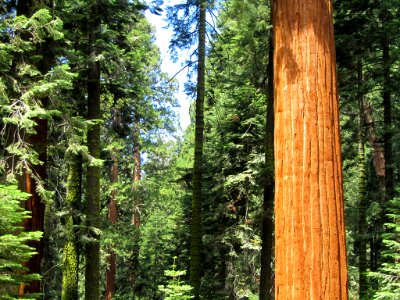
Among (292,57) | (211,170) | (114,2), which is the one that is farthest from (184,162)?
(292,57)

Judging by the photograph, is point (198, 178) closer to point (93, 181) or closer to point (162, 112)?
point (93, 181)

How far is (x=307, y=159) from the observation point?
2.56 meters

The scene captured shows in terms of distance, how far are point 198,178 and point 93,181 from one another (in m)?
3.27

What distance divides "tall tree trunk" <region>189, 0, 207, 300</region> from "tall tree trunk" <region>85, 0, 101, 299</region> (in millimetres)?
2754

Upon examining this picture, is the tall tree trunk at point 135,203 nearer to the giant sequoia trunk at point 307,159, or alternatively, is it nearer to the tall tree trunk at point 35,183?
the tall tree trunk at point 35,183

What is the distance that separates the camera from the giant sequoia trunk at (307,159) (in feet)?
8.01

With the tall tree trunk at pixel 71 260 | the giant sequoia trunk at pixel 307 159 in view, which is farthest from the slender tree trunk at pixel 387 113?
the giant sequoia trunk at pixel 307 159

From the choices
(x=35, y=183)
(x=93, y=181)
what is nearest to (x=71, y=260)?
(x=93, y=181)

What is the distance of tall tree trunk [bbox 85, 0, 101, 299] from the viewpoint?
1106cm

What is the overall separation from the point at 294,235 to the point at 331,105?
872mm

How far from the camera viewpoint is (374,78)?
11.2 metres

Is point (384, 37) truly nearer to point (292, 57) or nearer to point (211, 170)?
point (211, 170)

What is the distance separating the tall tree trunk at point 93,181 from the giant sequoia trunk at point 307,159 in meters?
8.92

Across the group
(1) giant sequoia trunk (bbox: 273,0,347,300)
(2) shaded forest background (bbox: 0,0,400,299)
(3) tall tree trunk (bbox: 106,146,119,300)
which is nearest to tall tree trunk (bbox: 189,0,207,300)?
(2) shaded forest background (bbox: 0,0,400,299)
